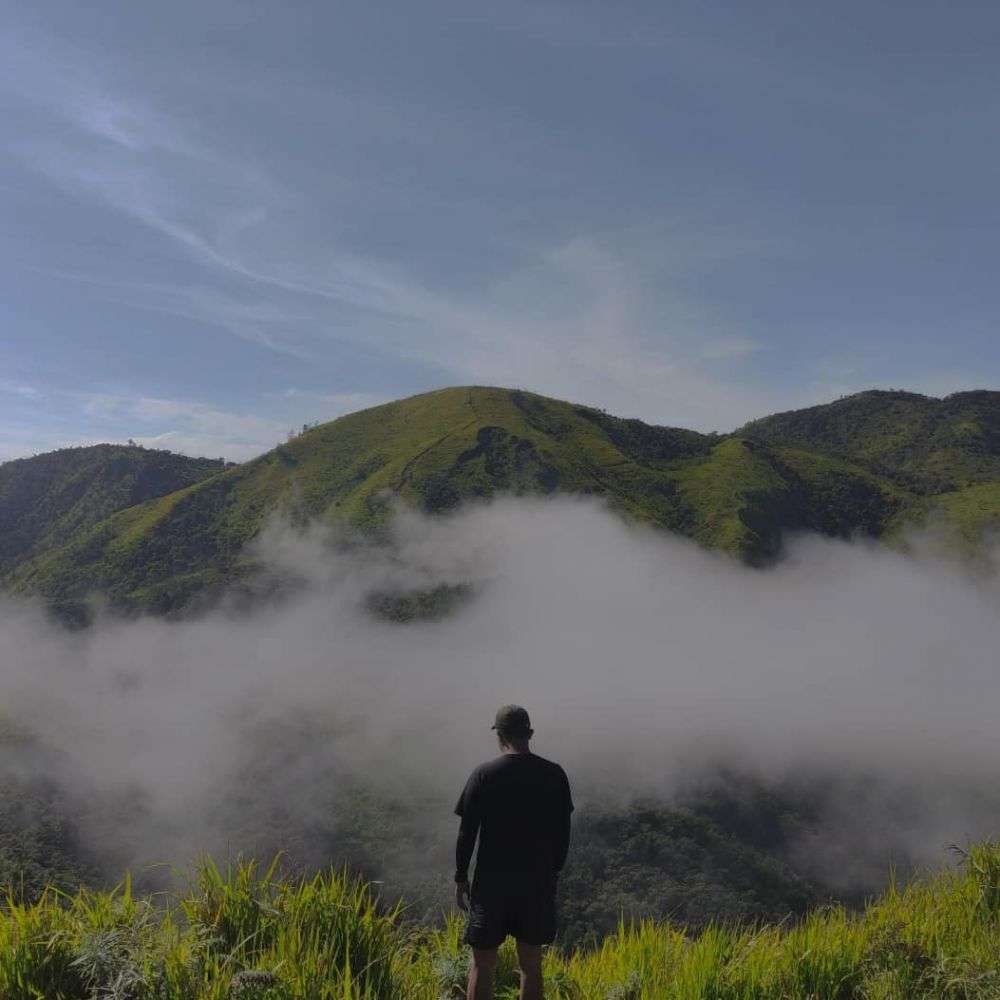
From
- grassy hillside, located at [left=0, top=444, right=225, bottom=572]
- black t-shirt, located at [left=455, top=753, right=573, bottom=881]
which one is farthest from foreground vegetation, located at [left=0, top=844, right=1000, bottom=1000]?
grassy hillside, located at [left=0, top=444, right=225, bottom=572]

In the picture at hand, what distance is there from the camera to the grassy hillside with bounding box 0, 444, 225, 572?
175 meters

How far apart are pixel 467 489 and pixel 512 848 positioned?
143 m

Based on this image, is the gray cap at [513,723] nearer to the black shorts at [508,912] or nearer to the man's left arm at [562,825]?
the man's left arm at [562,825]

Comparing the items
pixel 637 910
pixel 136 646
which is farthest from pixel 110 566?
pixel 637 910

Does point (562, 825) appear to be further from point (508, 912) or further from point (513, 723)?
point (513, 723)

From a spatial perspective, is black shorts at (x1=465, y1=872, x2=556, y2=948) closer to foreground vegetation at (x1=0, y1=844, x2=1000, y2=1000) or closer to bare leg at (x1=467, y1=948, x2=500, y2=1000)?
bare leg at (x1=467, y1=948, x2=500, y2=1000)

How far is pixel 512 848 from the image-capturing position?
7.01m

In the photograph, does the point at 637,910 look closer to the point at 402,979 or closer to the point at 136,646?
the point at 402,979

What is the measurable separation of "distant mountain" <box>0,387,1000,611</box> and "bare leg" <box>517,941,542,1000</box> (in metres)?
138

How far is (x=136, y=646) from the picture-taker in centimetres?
13238

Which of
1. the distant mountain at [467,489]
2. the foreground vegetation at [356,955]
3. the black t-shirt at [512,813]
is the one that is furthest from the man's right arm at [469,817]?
the distant mountain at [467,489]

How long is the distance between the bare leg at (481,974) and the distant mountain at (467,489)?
13829cm

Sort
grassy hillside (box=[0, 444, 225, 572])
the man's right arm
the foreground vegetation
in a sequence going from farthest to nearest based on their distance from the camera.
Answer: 1. grassy hillside (box=[0, 444, 225, 572])
2. the man's right arm
3. the foreground vegetation

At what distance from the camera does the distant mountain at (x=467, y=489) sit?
142 meters
